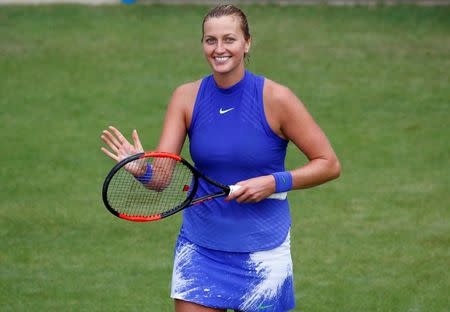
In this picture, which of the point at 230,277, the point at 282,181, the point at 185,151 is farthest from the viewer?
the point at 185,151

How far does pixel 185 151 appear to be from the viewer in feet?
42.8

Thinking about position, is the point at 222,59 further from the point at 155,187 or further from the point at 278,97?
the point at 155,187

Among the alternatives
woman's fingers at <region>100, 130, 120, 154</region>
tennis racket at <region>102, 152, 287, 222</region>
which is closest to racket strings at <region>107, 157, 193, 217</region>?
tennis racket at <region>102, 152, 287, 222</region>

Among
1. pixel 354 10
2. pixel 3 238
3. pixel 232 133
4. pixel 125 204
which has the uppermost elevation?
pixel 354 10

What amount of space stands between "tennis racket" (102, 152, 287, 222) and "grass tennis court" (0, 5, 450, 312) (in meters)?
2.59

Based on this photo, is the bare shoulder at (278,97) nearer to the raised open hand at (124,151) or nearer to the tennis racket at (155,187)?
the tennis racket at (155,187)

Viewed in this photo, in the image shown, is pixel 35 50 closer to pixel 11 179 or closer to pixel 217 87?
pixel 11 179

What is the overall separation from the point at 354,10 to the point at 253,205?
14125 millimetres

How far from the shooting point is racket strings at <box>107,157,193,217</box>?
5824 mm

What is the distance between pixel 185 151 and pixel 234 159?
737 cm

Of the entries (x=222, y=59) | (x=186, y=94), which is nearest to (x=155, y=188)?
(x=186, y=94)

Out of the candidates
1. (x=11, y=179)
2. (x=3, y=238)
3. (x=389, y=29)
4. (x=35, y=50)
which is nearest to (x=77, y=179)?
(x=11, y=179)

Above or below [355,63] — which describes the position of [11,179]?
below

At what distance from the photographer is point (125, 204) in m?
6.14
